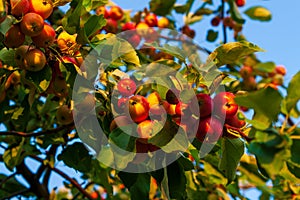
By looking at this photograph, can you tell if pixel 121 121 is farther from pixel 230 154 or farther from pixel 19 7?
pixel 19 7

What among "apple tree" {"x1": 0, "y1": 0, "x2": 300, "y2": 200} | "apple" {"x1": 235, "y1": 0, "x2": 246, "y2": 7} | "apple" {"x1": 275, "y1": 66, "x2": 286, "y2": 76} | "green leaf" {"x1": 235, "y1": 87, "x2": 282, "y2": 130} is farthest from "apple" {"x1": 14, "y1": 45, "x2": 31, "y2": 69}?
"apple" {"x1": 275, "y1": 66, "x2": 286, "y2": 76}

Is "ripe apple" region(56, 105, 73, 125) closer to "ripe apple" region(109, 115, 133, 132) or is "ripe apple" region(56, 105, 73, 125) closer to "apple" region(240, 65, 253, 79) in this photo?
"ripe apple" region(109, 115, 133, 132)

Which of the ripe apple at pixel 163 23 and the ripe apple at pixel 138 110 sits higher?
the ripe apple at pixel 138 110

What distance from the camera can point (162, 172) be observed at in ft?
3.92

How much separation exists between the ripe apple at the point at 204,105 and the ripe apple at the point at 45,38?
1.27 feet

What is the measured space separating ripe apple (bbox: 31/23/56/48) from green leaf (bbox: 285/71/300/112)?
598 mm

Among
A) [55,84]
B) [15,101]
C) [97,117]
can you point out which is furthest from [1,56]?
[15,101]

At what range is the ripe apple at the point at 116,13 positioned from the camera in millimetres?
2402

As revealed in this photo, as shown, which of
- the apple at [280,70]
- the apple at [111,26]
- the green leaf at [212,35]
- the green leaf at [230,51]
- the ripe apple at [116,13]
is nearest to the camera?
the green leaf at [230,51]

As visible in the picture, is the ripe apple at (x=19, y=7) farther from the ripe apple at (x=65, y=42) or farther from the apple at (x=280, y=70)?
the apple at (x=280, y=70)

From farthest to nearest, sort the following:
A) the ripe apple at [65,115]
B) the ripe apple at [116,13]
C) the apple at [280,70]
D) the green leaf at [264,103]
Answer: the apple at [280,70] < the ripe apple at [116,13] < the ripe apple at [65,115] < the green leaf at [264,103]

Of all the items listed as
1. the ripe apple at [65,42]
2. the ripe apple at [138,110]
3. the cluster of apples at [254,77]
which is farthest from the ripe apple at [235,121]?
the cluster of apples at [254,77]

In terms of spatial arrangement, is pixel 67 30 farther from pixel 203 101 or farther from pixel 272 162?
pixel 272 162

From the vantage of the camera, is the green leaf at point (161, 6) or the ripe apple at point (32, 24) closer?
the ripe apple at point (32, 24)
